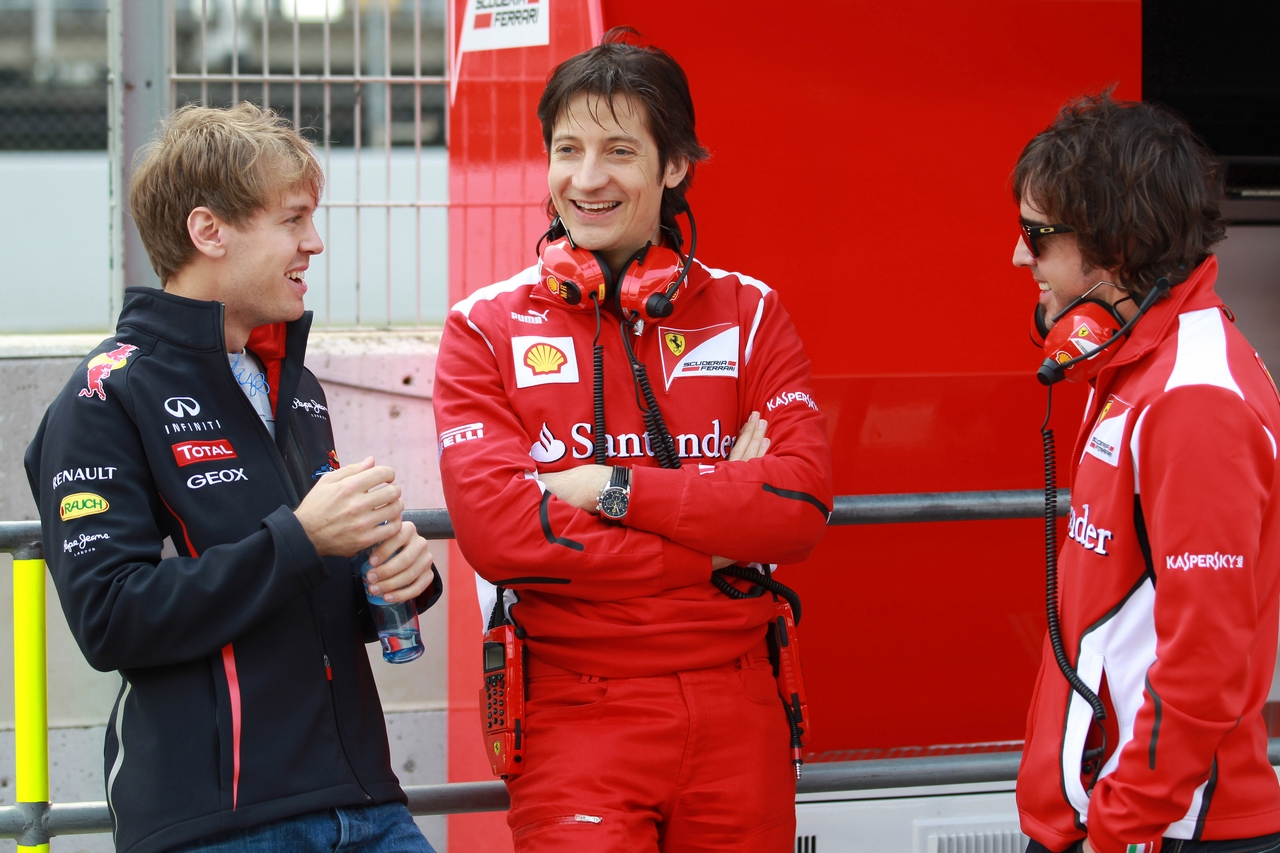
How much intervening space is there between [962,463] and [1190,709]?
1286 mm

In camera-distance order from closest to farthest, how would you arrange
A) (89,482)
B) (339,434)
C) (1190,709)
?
(1190,709) < (89,482) < (339,434)

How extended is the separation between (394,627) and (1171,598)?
3.37ft

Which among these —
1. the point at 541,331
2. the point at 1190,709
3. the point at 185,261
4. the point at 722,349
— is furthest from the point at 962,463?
the point at 185,261

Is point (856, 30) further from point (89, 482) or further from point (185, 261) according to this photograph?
point (89, 482)

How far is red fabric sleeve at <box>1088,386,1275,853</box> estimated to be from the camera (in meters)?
1.42

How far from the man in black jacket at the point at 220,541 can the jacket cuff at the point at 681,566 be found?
0.38m

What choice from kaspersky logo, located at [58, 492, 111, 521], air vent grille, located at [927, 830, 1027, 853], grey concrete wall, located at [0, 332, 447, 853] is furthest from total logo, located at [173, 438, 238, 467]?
grey concrete wall, located at [0, 332, 447, 853]

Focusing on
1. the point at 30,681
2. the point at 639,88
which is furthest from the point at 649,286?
the point at 30,681

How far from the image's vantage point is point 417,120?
14.5 feet

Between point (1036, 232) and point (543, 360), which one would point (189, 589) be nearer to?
point (543, 360)

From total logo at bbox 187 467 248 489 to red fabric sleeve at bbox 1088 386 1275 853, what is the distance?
118cm

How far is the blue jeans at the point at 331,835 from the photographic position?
1.56 meters

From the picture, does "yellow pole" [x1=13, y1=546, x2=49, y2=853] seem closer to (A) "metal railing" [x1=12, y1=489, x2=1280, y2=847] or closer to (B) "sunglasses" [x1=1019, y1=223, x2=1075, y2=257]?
(A) "metal railing" [x1=12, y1=489, x2=1280, y2=847]

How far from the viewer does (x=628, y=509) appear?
6.22 ft
